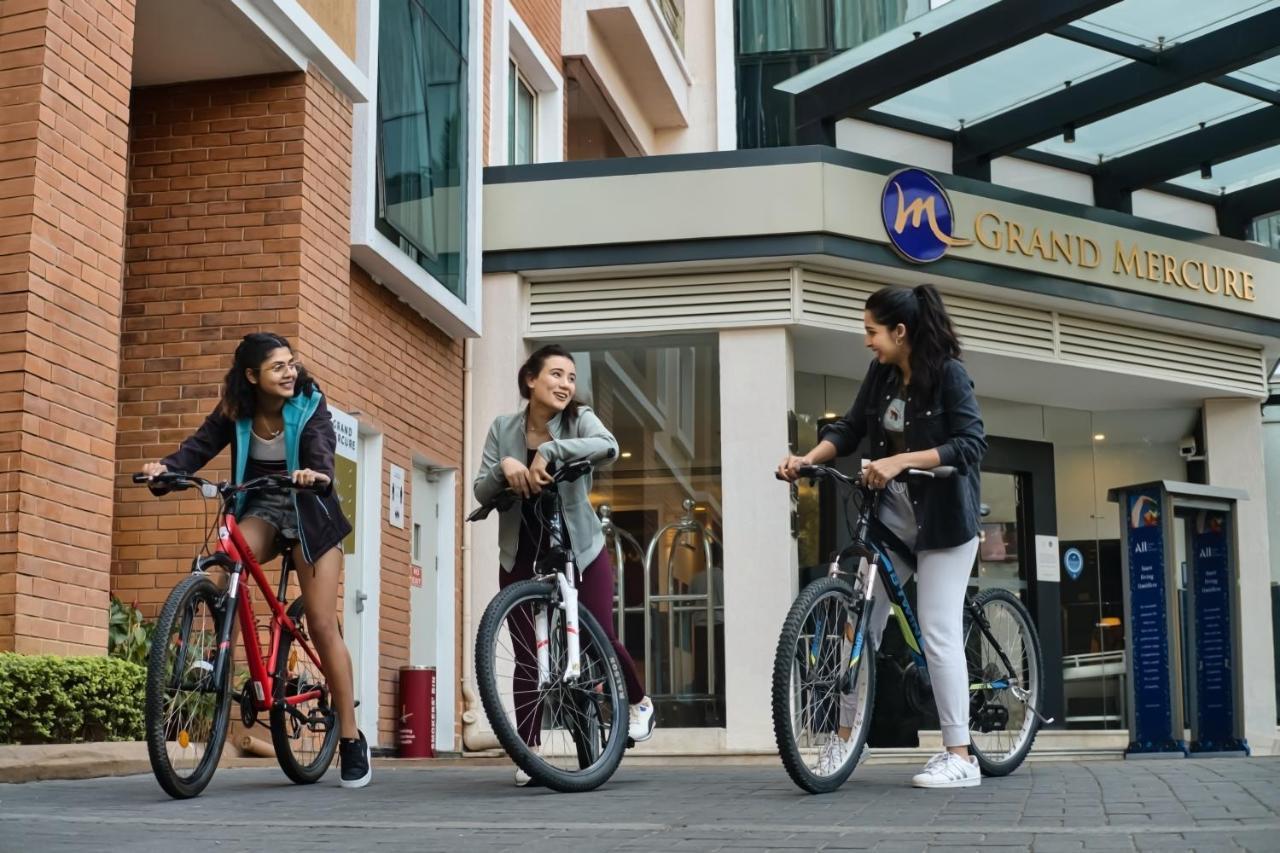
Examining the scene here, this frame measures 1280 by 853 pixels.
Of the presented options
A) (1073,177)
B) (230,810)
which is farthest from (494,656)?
(1073,177)

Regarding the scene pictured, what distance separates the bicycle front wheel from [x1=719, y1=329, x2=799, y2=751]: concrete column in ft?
24.7

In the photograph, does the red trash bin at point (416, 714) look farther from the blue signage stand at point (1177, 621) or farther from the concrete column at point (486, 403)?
the blue signage stand at point (1177, 621)

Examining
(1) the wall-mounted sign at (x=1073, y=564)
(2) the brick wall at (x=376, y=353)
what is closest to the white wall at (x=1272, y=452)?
(1) the wall-mounted sign at (x=1073, y=564)

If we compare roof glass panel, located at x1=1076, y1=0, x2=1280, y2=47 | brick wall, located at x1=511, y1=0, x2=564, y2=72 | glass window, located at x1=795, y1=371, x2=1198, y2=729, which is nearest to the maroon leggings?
roof glass panel, located at x1=1076, y1=0, x2=1280, y2=47

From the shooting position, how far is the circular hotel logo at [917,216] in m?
14.4

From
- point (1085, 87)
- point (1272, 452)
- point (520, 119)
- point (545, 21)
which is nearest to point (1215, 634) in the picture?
point (1085, 87)

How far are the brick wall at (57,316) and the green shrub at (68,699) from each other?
0.88 feet

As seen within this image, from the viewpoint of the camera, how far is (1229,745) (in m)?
13.5

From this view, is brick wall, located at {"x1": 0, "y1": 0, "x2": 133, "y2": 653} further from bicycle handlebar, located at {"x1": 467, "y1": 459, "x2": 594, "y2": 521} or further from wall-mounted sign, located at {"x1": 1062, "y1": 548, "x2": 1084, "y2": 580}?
wall-mounted sign, located at {"x1": 1062, "y1": 548, "x2": 1084, "y2": 580}

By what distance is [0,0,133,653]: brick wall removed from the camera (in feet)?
24.2

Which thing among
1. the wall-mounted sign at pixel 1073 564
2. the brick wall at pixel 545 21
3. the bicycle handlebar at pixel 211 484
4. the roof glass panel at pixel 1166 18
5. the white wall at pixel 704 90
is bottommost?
the bicycle handlebar at pixel 211 484

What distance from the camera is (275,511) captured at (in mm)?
6254

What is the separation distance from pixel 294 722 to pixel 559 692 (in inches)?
45.3

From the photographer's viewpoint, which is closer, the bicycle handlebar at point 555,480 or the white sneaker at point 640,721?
the bicycle handlebar at point 555,480
